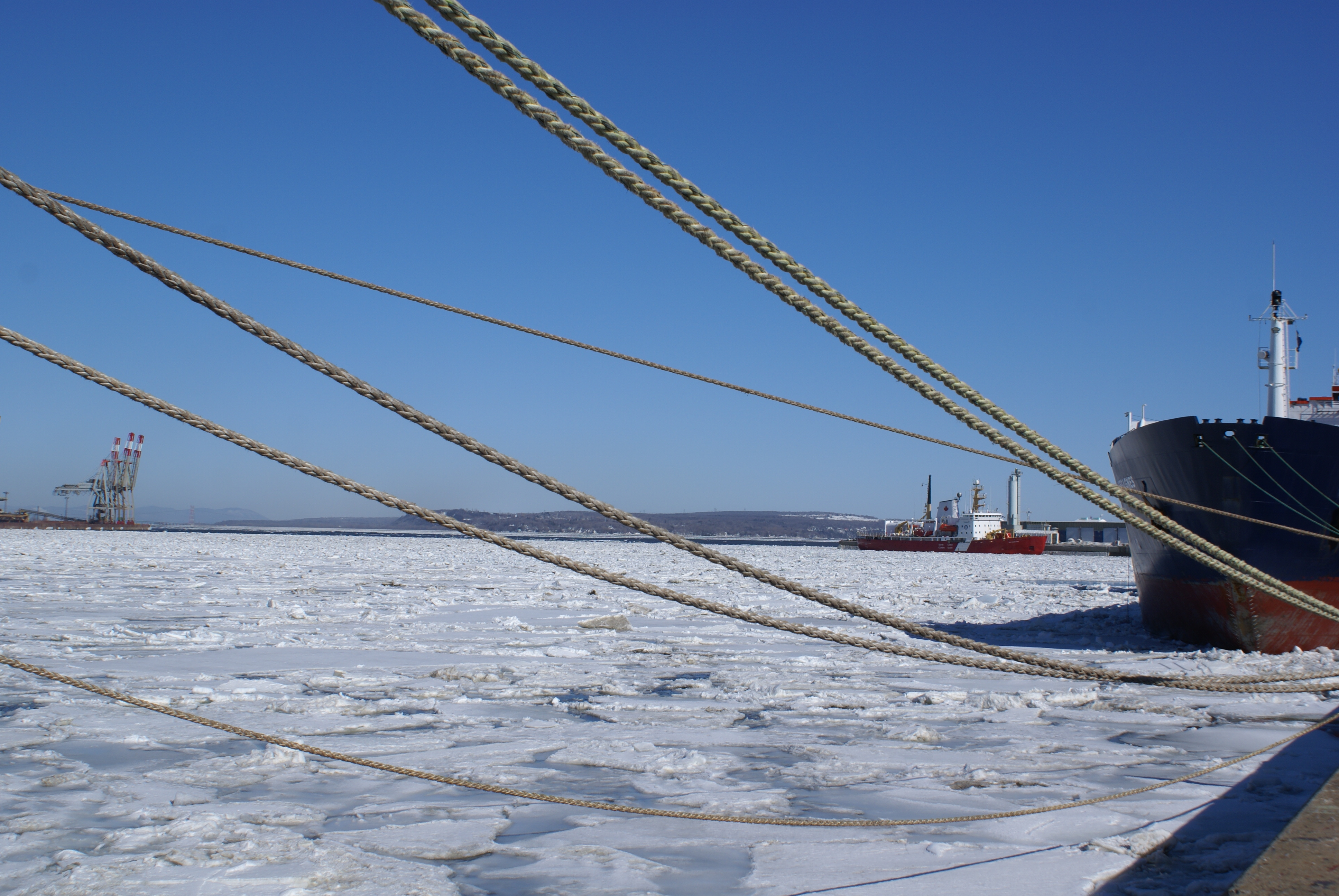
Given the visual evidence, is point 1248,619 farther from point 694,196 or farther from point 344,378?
point 344,378

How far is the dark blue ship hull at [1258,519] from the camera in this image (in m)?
6.52

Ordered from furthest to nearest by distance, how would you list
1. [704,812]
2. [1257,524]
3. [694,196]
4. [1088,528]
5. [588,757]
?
[1088,528] < [1257,524] < [588,757] < [704,812] < [694,196]

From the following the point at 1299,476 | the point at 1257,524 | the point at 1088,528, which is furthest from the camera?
the point at 1088,528

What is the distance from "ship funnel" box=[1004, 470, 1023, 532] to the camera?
156 ft

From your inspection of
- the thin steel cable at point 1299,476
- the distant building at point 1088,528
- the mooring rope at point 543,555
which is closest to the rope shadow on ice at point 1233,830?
the mooring rope at point 543,555

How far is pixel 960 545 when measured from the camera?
150 ft

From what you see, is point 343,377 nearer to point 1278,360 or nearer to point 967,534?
point 1278,360

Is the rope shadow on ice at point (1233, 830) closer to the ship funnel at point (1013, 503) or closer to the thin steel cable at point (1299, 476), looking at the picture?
the thin steel cable at point (1299, 476)

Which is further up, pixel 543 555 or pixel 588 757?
pixel 543 555

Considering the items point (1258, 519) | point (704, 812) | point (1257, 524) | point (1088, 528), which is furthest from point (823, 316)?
point (1088, 528)

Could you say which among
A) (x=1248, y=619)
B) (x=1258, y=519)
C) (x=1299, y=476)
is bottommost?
(x=1248, y=619)

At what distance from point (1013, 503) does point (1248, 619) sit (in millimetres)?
44555

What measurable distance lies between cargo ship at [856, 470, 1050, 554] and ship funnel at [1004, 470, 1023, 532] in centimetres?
3

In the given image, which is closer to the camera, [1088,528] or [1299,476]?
[1299,476]
